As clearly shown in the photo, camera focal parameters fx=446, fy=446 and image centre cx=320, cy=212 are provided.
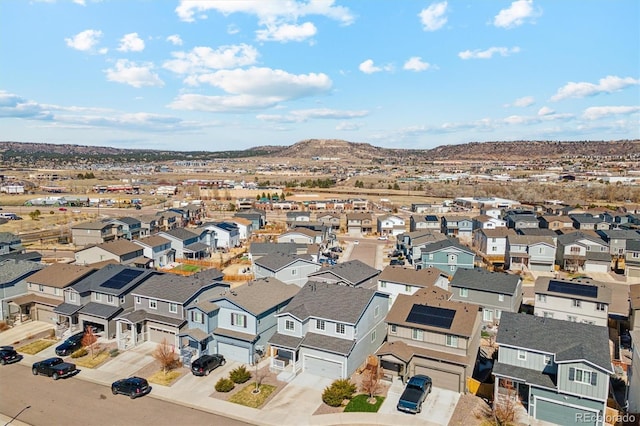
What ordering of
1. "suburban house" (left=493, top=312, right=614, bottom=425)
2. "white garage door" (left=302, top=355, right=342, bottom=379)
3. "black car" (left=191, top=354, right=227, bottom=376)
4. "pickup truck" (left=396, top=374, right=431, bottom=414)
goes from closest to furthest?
"suburban house" (left=493, top=312, right=614, bottom=425) → "pickup truck" (left=396, top=374, right=431, bottom=414) → "white garage door" (left=302, top=355, right=342, bottom=379) → "black car" (left=191, top=354, right=227, bottom=376)

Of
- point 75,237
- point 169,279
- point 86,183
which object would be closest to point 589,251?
point 169,279

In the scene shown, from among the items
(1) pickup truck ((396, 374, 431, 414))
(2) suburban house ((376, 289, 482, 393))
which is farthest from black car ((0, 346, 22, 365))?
(1) pickup truck ((396, 374, 431, 414))

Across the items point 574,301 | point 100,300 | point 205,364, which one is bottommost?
point 205,364

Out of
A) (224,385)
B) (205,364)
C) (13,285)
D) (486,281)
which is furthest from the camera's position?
(13,285)

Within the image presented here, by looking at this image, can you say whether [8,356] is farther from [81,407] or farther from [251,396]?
[251,396]

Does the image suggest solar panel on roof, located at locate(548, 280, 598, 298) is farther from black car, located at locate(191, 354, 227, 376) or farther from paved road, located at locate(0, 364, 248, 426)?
paved road, located at locate(0, 364, 248, 426)

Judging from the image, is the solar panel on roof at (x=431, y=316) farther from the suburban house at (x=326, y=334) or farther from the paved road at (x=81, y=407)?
the paved road at (x=81, y=407)

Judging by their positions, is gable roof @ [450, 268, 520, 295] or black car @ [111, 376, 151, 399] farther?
gable roof @ [450, 268, 520, 295]

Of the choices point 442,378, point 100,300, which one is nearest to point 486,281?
point 442,378
